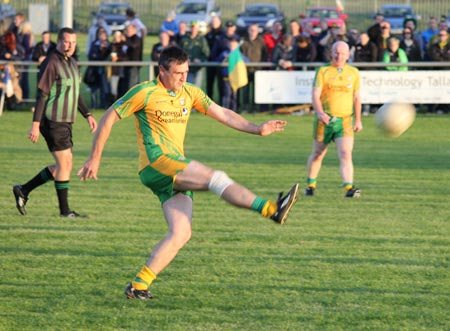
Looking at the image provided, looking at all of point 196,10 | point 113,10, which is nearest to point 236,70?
point 196,10

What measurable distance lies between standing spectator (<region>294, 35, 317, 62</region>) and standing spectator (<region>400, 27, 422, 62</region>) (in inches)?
83.7

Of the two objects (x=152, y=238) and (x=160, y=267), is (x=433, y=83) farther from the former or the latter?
(x=160, y=267)

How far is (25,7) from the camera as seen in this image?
1970 inches

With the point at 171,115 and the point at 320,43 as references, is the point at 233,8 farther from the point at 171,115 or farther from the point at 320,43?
the point at 171,115

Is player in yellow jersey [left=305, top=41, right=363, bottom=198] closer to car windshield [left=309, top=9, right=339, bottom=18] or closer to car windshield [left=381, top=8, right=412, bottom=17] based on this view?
car windshield [left=309, top=9, right=339, bottom=18]

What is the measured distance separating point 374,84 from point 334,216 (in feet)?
36.7

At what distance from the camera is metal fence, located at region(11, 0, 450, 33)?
4794 cm

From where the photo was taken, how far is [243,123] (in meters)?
7.81

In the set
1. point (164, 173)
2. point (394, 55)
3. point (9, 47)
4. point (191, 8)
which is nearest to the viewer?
point (164, 173)

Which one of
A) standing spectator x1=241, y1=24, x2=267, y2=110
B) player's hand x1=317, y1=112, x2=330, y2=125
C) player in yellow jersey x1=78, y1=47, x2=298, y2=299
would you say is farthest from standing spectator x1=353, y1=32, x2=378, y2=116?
player in yellow jersey x1=78, y1=47, x2=298, y2=299

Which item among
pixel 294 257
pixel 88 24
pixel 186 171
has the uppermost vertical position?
pixel 186 171

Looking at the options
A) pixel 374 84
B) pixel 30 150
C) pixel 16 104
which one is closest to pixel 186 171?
pixel 30 150

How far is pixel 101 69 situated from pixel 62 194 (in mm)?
12820

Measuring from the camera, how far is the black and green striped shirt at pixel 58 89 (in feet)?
36.2
